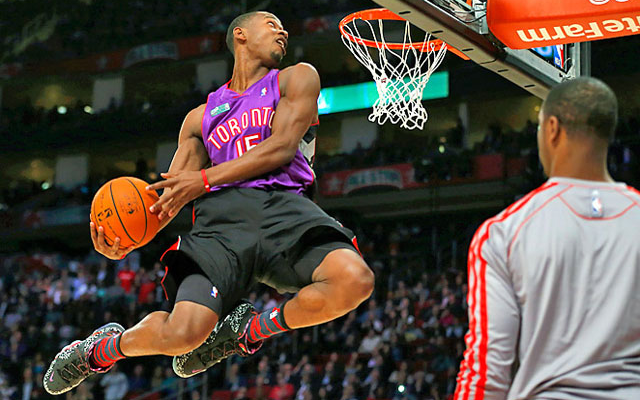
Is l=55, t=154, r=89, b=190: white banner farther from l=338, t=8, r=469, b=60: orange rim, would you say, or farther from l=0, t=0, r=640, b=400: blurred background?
l=338, t=8, r=469, b=60: orange rim

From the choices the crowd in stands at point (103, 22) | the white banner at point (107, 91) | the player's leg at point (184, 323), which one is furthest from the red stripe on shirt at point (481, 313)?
the white banner at point (107, 91)

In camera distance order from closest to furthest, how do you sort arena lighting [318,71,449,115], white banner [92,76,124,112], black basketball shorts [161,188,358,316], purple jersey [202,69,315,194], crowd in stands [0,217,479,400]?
black basketball shorts [161,188,358,316] < purple jersey [202,69,315,194] < crowd in stands [0,217,479,400] < arena lighting [318,71,449,115] < white banner [92,76,124,112]

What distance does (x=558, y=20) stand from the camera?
602 cm

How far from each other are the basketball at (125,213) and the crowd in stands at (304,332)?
8.03 meters

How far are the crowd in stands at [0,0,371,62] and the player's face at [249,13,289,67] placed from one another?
18209 millimetres

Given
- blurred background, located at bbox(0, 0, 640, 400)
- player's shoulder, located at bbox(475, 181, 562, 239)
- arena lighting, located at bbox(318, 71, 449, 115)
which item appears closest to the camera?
player's shoulder, located at bbox(475, 181, 562, 239)

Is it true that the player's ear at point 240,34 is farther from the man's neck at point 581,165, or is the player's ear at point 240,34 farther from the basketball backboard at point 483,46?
the man's neck at point 581,165

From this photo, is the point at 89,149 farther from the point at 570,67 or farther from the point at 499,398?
the point at 499,398

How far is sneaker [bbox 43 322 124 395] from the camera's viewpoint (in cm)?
511

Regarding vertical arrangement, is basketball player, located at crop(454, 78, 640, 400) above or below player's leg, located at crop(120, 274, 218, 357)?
above

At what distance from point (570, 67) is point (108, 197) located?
3911 mm

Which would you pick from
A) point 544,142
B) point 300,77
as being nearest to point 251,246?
point 300,77

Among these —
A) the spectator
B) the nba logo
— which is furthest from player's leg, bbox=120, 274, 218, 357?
the spectator

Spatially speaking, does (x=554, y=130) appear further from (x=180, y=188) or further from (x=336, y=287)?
(x=180, y=188)
